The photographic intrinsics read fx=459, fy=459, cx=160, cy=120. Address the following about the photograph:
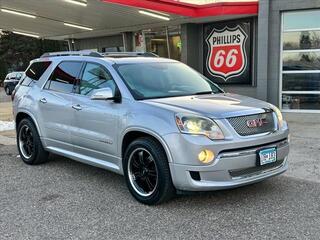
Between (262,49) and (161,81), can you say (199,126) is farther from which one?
(262,49)

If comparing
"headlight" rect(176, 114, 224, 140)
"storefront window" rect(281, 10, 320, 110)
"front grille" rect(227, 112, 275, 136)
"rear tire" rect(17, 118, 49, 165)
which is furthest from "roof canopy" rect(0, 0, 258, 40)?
"headlight" rect(176, 114, 224, 140)

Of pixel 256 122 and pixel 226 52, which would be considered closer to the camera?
pixel 256 122

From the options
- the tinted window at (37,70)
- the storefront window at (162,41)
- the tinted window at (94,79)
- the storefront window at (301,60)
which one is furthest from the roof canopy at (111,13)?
the tinted window at (94,79)

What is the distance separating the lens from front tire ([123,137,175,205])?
5.09 meters

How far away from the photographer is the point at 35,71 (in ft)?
25.6

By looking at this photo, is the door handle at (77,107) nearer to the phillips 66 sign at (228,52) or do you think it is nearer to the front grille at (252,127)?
the front grille at (252,127)

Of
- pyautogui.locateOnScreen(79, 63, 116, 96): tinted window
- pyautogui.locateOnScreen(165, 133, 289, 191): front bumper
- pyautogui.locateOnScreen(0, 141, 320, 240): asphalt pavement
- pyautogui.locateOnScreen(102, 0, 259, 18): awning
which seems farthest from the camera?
pyautogui.locateOnScreen(102, 0, 259, 18): awning

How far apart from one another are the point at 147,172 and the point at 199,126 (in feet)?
3.00

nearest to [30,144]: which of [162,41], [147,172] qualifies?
[147,172]

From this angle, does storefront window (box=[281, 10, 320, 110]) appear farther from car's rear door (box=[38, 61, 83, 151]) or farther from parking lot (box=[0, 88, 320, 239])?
car's rear door (box=[38, 61, 83, 151])

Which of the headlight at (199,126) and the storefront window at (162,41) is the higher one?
the storefront window at (162,41)

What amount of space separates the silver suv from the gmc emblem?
12mm

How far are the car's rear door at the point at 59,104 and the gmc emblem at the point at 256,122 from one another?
8.56 feet

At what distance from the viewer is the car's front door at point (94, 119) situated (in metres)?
5.79
